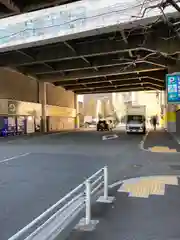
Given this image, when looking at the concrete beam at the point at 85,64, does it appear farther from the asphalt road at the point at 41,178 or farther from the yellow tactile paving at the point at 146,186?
the yellow tactile paving at the point at 146,186

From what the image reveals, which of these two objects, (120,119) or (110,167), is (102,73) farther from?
(120,119)

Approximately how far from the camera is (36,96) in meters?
50.8

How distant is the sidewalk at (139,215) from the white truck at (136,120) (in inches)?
1336

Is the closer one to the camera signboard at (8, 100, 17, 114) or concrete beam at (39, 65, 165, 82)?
signboard at (8, 100, 17, 114)

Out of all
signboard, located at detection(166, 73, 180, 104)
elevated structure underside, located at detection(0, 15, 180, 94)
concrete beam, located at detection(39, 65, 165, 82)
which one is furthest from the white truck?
signboard, located at detection(166, 73, 180, 104)

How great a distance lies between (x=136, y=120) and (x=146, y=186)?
35156mm

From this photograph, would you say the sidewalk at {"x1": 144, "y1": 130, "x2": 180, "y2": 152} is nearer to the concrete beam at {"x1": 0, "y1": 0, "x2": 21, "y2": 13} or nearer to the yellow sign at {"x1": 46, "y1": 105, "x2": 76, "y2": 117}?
the concrete beam at {"x1": 0, "y1": 0, "x2": 21, "y2": 13}

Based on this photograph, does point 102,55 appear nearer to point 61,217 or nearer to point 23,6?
point 23,6

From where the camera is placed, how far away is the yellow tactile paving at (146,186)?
8.63 m

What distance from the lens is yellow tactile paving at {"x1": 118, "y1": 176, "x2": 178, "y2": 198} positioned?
863 cm

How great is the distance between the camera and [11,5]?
46.4 feet

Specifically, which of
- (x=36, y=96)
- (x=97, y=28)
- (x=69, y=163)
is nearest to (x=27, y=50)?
(x=97, y=28)

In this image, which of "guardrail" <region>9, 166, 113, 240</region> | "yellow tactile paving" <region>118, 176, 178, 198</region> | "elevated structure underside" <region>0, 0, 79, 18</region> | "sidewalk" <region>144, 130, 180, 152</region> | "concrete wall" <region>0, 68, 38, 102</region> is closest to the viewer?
"guardrail" <region>9, 166, 113, 240</region>

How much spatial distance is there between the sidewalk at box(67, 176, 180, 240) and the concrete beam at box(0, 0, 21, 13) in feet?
29.3
